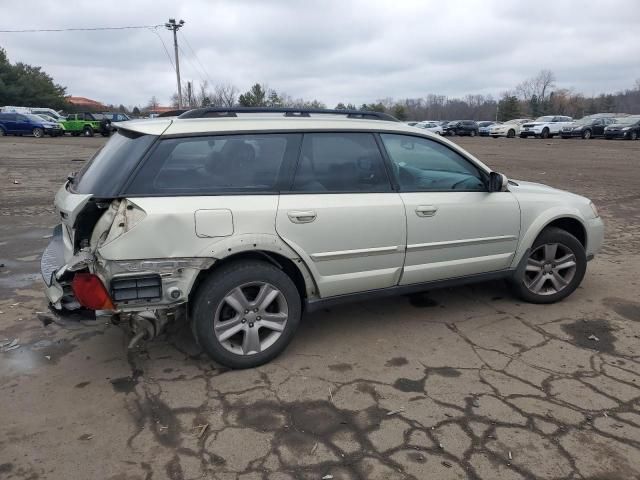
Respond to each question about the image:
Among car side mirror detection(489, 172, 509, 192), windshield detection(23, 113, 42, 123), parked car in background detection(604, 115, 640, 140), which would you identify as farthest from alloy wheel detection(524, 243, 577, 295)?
windshield detection(23, 113, 42, 123)

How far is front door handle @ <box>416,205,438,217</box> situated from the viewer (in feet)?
12.8

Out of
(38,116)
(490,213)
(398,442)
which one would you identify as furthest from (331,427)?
(38,116)

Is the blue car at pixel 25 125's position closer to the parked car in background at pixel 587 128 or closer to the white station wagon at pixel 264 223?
the white station wagon at pixel 264 223

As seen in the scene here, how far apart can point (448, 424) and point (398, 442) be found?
1.13 ft

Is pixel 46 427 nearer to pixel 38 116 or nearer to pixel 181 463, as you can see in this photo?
pixel 181 463

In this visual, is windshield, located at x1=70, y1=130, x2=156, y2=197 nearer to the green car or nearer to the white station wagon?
the white station wagon

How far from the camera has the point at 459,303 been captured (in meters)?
4.77

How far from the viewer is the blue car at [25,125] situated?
33906mm

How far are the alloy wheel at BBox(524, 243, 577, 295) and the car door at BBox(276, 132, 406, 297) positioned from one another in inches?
58.5

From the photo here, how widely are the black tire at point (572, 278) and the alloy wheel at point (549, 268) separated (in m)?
0.02

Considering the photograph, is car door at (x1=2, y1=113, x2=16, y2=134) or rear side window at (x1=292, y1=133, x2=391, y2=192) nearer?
rear side window at (x1=292, y1=133, x2=391, y2=192)

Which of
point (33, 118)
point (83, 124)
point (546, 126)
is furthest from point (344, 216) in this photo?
point (546, 126)

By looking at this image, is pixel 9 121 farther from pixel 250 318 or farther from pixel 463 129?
pixel 250 318

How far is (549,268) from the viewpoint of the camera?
4645 millimetres
